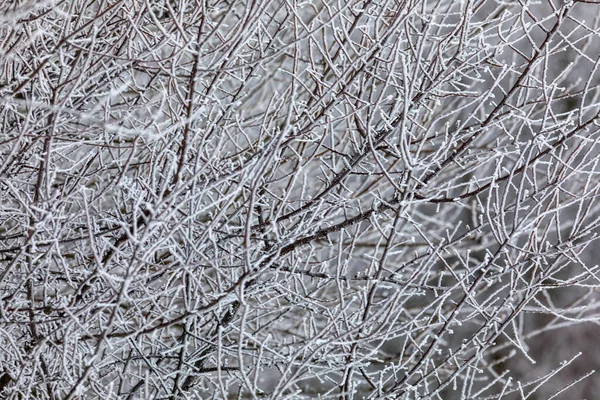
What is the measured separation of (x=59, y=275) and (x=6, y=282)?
0.22 meters

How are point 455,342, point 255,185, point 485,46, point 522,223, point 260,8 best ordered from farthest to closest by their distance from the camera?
point 455,342 < point 485,46 < point 522,223 < point 260,8 < point 255,185

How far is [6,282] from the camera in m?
2.95

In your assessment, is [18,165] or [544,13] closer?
[18,165]

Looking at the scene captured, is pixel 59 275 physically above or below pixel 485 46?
below

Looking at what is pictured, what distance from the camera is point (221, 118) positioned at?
9.92 ft

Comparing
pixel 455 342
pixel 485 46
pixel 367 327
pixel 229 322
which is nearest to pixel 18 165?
pixel 229 322

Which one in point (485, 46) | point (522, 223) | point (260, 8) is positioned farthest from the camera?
point (485, 46)

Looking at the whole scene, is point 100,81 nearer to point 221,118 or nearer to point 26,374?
point 221,118

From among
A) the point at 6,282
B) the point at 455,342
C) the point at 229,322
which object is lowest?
the point at 229,322

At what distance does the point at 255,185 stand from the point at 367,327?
1242 millimetres

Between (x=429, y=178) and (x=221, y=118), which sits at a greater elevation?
(x=221, y=118)

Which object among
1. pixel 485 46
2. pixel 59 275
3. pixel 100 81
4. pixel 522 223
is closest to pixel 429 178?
pixel 522 223

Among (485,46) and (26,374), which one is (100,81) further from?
(485,46)

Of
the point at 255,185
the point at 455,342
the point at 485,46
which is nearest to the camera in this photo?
the point at 255,185
